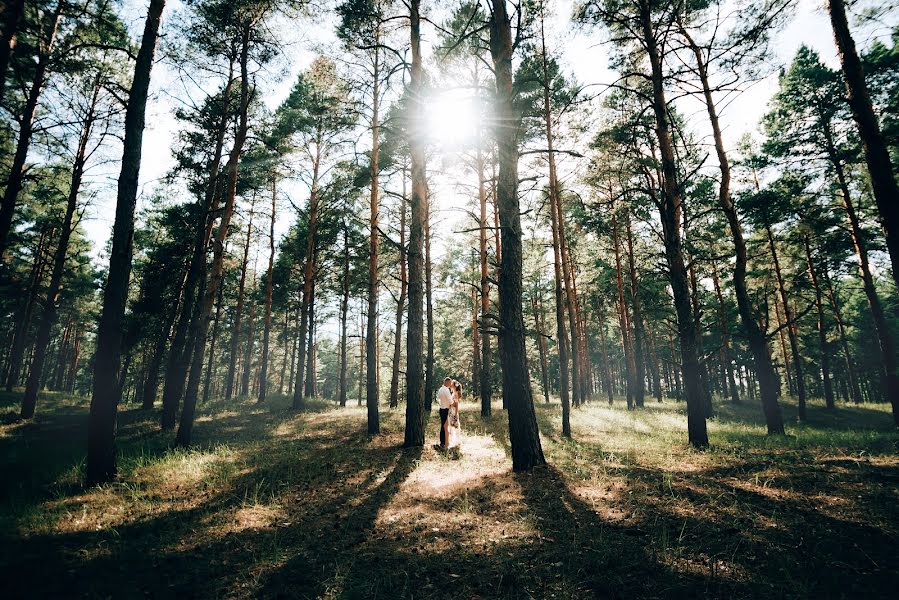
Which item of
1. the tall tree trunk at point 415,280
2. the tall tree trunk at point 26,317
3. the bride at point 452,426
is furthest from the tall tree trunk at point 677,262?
the tall tree trunk at point 26,317

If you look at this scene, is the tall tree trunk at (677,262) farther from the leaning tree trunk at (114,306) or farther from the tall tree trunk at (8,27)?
the tall tree trunk at (8,27)

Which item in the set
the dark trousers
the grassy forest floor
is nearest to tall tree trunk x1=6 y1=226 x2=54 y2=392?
the grassy forest floor

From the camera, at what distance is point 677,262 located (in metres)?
8.99

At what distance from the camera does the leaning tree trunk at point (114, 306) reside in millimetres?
6574

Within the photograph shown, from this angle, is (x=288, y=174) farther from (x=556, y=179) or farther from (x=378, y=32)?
(x=556, y=179)

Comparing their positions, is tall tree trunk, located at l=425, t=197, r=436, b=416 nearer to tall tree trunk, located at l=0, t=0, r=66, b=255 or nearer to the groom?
the groom

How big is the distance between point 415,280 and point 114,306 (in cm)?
616


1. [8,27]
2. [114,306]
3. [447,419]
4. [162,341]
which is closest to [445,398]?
[447,419]

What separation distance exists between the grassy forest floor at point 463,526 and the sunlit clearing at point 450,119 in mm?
7132

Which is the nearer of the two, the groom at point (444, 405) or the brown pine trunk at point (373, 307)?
the groom at point (444, 405)

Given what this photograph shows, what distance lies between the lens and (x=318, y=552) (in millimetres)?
4180

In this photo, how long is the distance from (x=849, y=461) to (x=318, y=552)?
28.4 ft

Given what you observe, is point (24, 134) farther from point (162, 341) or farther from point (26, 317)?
A: point (26, 317)

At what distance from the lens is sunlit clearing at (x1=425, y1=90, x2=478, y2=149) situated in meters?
8.09
